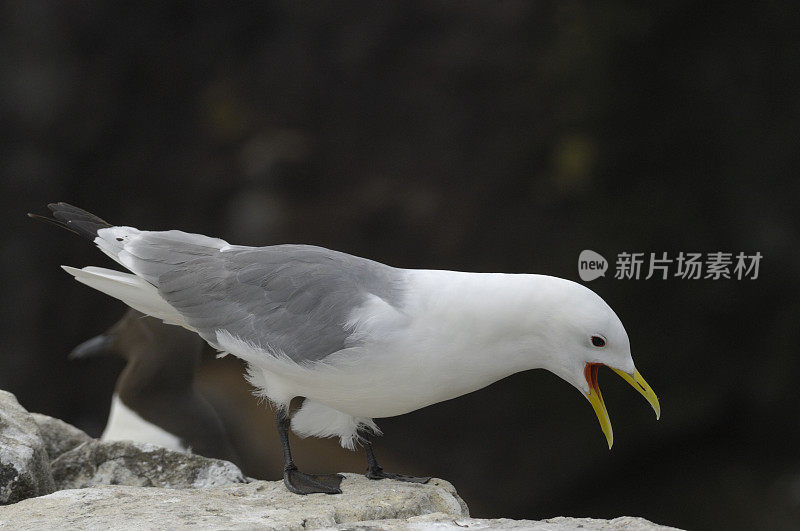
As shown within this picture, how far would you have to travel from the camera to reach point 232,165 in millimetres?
4441

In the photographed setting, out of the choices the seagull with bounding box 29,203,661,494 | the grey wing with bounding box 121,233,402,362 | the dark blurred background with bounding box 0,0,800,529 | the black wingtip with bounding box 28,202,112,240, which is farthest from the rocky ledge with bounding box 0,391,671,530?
the dark blurred background with bounding box 0,0,800,529

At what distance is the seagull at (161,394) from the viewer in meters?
3.35

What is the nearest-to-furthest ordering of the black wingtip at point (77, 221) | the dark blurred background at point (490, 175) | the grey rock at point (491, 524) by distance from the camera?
the grey rock at point (491, 524) → the black wingtip at point (77, 221) → the dark blurred background at point (490, 175)

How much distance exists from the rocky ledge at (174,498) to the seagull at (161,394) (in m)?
0.64

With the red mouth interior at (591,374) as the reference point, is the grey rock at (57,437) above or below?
below

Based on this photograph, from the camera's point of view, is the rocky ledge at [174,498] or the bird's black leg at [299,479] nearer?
the rocky ledge at [174,498]

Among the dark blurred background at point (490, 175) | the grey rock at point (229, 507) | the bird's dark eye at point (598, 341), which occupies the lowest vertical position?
the grey rock at point (229, 507)

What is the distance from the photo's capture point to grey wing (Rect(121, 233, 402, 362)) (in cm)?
213

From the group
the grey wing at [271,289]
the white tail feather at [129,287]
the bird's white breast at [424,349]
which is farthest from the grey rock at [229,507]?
the white tail feather at [129,287]

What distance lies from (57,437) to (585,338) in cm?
176

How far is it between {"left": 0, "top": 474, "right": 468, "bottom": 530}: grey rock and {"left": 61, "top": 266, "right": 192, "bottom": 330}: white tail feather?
487 mm

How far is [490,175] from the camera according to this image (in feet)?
14.0

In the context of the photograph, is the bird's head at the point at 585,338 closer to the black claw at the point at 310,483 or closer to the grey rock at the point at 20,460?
the black claw at the point at 310,483

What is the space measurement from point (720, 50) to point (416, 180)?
159 cm
